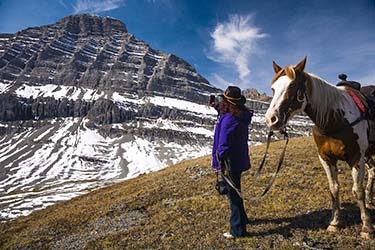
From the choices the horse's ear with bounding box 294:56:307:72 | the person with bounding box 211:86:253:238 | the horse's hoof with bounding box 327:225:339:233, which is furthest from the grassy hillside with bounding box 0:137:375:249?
the horse's ear with bounding box 294:56:307:72

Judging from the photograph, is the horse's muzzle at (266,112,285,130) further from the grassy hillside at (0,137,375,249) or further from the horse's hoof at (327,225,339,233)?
the horse's hoof at (327,225,339,233)

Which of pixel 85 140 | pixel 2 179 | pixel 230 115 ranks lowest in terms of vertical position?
pixel 2 179

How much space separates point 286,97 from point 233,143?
1.93m

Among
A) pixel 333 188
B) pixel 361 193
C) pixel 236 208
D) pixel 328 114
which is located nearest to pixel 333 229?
pixel 333 188

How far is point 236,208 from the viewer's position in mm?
7199

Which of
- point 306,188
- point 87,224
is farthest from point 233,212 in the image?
point 87,224

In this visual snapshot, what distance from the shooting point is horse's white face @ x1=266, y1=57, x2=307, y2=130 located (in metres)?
5.39

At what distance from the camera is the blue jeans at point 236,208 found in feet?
23.5

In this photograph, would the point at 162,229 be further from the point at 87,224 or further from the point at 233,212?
the point at 87,224

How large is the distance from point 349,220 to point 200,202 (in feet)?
20.1

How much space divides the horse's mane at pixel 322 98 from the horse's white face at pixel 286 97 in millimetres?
315

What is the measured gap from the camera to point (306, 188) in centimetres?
1167

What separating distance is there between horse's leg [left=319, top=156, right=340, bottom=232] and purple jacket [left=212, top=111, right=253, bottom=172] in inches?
77.2

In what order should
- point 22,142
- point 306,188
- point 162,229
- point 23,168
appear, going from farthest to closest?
point 22,142 → point 23,168 → point 306,188 → point 162,229
